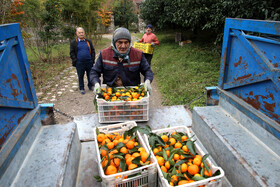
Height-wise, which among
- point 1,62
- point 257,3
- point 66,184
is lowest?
point 66,184

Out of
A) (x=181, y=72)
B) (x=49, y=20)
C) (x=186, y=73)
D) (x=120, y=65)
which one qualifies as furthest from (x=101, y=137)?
(x=49, y=20)

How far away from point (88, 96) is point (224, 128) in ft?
16.6

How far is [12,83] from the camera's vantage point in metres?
1.98

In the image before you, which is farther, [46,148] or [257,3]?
[257,3]

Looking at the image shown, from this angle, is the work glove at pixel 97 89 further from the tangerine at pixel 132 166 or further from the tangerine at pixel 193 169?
the tangerine at pixel 193 169

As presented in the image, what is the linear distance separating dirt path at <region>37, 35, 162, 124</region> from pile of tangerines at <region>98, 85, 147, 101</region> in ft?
8.83

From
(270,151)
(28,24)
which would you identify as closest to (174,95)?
(270,151)

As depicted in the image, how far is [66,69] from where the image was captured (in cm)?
977

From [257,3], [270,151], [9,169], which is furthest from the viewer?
[257,3]

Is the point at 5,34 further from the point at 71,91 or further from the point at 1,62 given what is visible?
the point at 71,91

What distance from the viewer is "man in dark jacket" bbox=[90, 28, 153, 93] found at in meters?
3.05

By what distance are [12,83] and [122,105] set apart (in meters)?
1.33

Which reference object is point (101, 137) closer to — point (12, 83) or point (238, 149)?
point (12, 83)

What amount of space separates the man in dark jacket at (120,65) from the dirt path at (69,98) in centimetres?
250
